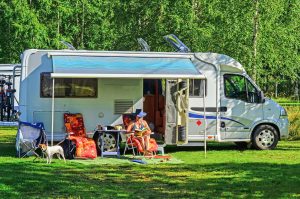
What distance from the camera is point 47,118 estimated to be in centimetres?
1464

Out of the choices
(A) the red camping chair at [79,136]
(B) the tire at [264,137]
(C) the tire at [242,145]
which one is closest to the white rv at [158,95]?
(B) the tire at [264,137]

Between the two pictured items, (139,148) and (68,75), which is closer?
(68,75)

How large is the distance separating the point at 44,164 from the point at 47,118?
2.23m

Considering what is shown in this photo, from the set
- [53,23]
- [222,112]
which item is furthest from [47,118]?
[53,23]

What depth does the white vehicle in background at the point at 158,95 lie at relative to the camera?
14383 millimetres

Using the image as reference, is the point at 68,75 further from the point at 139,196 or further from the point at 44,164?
the point at 139,196

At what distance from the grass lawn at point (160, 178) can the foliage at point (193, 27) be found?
975 cm

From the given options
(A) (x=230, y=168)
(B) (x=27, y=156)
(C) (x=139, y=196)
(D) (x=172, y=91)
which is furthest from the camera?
(D) (x=172, y=91)

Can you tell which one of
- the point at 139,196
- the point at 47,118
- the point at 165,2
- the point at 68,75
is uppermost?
the point at 165,2

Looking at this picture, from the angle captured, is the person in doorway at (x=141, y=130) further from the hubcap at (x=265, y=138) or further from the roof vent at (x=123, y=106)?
the hubcap at (x=265, y=138)

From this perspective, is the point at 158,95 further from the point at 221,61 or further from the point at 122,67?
the point at 122,67

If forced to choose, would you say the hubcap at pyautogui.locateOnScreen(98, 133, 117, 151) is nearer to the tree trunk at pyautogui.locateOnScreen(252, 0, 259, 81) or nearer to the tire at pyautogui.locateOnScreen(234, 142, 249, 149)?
the tire at pyautogui.locateOnScreen(234, 142, 249, 149)

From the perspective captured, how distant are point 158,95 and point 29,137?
375 centimetres

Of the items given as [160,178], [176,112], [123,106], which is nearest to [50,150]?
[160,178]
